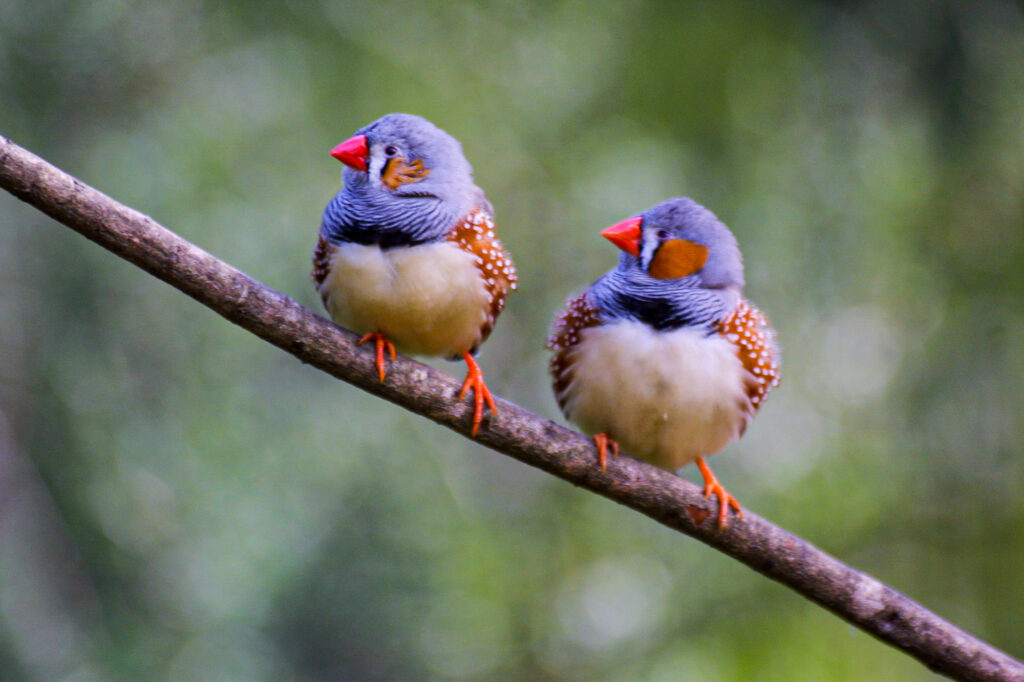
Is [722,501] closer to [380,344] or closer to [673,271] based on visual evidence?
[673,271]

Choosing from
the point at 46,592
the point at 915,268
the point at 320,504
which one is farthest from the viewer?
the point at 915,268

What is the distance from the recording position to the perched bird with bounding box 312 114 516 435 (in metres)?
2.13

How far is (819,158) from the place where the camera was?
3.72m

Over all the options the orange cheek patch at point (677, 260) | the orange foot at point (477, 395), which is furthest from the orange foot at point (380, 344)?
the orange cheek patch at point (677, 260)

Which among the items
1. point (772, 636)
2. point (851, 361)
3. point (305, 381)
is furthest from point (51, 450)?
point (851, 361)

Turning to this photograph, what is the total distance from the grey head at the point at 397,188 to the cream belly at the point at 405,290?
38 mm

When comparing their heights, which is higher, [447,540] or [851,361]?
[851,361]

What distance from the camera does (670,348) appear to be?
90.3 inches

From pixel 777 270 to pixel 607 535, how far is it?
1.15 m

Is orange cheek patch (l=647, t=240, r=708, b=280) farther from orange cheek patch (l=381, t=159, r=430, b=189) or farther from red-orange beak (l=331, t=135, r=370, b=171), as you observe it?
red-orange beak (l=331, t=135, r=370, b=171)

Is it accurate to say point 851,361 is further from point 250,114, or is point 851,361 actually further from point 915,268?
point 250,114

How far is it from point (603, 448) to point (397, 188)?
761 mm

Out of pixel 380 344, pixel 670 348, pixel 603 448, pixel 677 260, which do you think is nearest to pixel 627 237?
pixel 677 260

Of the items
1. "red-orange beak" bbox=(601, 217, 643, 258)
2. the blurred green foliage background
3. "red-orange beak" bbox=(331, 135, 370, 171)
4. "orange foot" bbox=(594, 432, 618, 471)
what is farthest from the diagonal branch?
the blurred green foliage background
